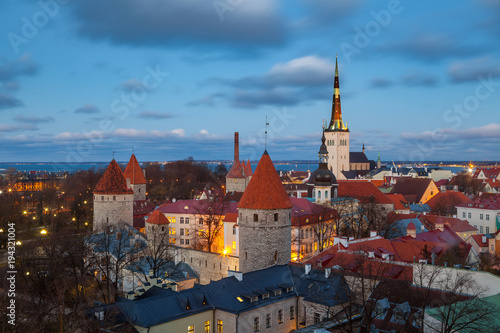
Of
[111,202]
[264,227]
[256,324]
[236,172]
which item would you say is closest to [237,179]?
[236,172]

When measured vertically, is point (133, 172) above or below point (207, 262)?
above

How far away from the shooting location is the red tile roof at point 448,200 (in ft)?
184

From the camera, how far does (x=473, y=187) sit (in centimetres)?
8475

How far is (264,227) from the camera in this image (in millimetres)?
26797

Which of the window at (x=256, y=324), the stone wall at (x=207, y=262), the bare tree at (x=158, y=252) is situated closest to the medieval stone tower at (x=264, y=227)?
the stone wall at (x=207, y=262)

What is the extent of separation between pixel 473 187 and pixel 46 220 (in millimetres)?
71507

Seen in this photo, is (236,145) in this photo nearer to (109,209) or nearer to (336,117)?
(336,117)

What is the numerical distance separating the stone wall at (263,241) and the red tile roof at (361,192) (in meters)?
27.9

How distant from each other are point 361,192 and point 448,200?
11125 millimetres

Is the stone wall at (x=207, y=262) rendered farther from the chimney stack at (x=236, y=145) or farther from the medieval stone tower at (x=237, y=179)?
the chimney stack at (x=236, y=145)

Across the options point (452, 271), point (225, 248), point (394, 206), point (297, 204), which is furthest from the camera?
point (394, 206)

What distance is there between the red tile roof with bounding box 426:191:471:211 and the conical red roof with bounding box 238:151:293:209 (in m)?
35.1

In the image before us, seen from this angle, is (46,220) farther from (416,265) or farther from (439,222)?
(416,265)

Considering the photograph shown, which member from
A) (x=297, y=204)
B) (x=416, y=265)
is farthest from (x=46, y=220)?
(x=416, y=265)
